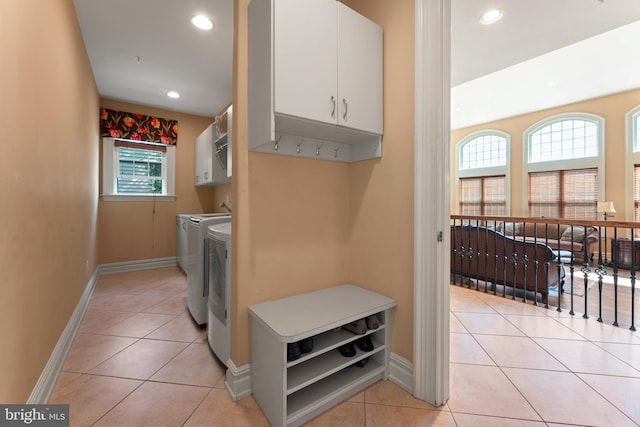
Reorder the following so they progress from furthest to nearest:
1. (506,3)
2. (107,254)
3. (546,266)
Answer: (107,254) < (546,266) < (506,3)

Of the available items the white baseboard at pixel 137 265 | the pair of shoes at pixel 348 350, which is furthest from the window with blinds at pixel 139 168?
the pair of shoes at pixel 348 350

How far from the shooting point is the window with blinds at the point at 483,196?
22.5 feet

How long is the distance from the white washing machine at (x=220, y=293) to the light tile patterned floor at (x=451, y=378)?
166mm

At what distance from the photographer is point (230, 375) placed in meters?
1.55

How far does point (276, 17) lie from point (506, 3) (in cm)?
201

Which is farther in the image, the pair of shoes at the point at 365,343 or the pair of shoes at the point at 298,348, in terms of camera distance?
the pair of shoes at the point at 365,343

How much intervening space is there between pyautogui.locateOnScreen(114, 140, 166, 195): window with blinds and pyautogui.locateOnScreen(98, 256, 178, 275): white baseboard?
3.74ft

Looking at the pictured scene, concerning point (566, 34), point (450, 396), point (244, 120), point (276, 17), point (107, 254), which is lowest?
point (450, 396)

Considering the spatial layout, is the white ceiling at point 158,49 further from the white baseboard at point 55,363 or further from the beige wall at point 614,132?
the beige wall at point 614,132

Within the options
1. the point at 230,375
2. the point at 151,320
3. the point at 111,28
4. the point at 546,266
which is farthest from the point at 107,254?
the point at 546,266

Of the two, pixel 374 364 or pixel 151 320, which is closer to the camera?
pixel 374 364

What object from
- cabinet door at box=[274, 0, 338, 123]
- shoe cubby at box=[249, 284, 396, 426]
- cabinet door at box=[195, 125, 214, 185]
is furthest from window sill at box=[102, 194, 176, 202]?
cabinet door at box=[274, 0, 338, 123]

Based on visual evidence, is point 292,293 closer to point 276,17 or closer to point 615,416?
point 276,17

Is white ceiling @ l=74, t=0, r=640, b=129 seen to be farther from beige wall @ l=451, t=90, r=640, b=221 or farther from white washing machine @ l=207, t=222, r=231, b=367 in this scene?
white washing machine @ l=207, t=222, r=231, b=367
